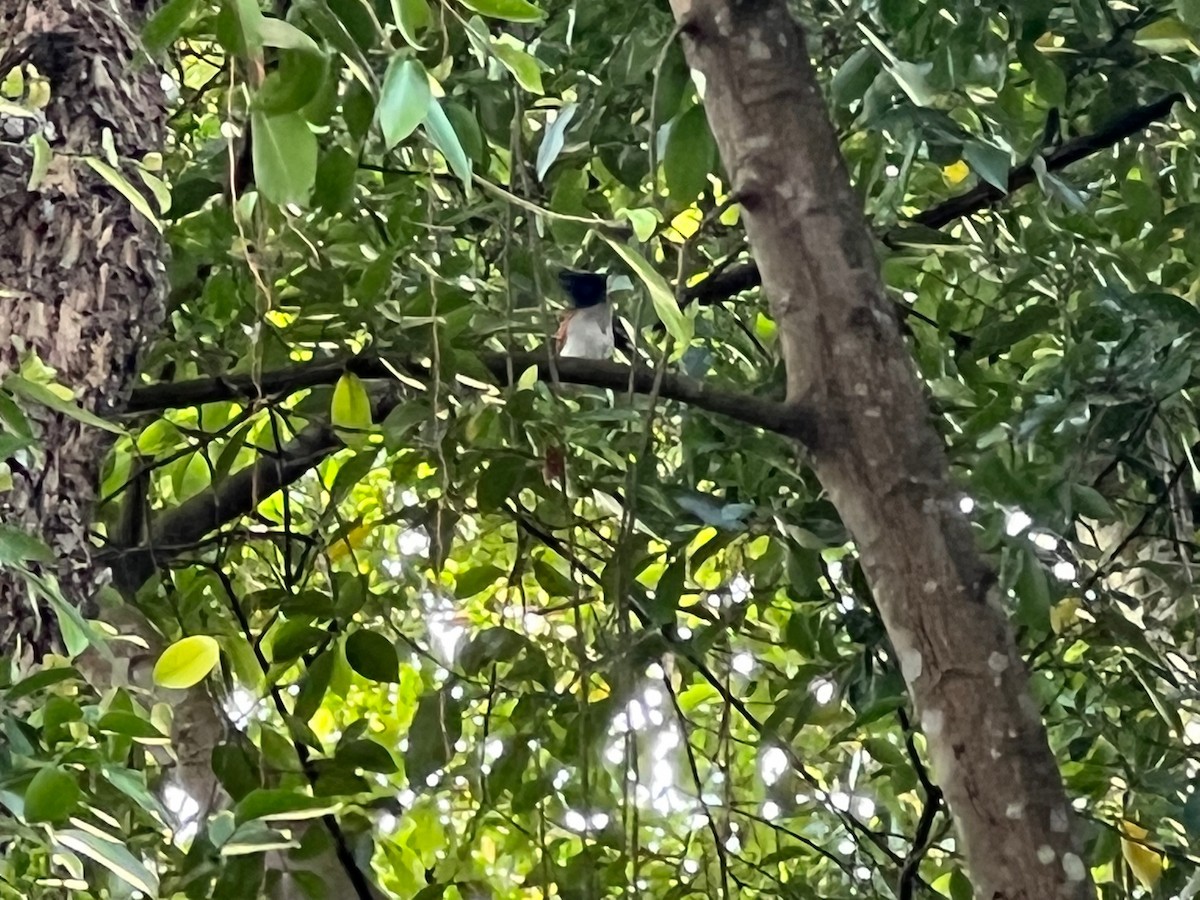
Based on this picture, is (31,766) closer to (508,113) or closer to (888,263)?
(508,113)

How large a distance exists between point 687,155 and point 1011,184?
1.15 ft

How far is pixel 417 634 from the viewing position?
135cm

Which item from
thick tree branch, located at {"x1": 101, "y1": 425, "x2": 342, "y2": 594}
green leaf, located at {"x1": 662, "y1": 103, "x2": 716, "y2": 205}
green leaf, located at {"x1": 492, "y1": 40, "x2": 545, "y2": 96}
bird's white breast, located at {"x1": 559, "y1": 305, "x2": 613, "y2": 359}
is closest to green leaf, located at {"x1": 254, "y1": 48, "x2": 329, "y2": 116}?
green leaf, located at {"x1": 492, "y1": 40, "x2": 545, "y2": 96}

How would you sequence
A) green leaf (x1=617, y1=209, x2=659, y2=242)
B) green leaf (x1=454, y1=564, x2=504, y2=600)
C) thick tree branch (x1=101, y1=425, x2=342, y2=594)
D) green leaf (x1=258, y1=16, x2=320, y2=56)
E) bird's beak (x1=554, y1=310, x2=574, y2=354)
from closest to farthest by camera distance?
green leaf (x1=258, y1=16, x2=320, y2=56), green leaf (x1=617, y1=209, x2=659, y2=242), green leaf (x1=454, y1=564, x2=504, y2=600), thick tree branch (x1=101, y1=425, x2=342, y2=594), bird's beak (x1=554, y1=310, x2=574, y2=354)

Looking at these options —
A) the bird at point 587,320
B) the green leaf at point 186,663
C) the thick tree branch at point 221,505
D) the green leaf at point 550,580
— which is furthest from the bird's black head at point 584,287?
the green leaf at point 186,663

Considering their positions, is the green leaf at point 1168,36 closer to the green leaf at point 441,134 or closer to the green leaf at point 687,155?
the green leaf at point 687,155

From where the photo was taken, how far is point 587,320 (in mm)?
1514

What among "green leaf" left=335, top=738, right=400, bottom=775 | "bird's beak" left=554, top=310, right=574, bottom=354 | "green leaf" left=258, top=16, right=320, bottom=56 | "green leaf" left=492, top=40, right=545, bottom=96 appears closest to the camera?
"green leaf" left=258, top=16, right=320, bottom=56

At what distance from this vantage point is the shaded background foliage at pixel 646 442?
0.87 meters

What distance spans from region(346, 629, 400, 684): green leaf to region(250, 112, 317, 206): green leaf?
0.43 meters

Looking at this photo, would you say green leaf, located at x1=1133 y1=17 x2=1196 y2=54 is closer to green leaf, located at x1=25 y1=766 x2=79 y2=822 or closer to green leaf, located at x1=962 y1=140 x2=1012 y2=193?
green leaf, located at x1=962 y1=140 x2=1012 y2=193

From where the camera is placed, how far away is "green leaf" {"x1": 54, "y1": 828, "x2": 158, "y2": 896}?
50cm

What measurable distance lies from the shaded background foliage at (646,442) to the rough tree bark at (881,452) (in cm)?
5

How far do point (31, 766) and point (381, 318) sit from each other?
0.53 meters
